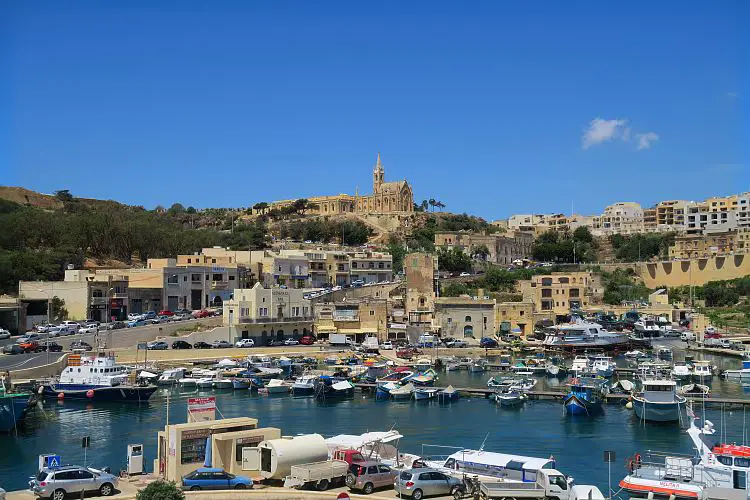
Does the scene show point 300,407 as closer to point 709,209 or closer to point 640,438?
point 640,438

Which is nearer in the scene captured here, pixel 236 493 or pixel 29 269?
pixel 236 493

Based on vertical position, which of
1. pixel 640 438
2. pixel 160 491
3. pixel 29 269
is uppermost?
pixel 29 269

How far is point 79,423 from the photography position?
32406mm

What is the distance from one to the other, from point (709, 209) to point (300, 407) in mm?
89436

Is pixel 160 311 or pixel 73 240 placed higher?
pixel 73 240

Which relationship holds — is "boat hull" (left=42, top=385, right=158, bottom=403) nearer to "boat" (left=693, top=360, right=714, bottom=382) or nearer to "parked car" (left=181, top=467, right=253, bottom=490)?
"parked car" (left=181, top=467, right=253, bottom=490)

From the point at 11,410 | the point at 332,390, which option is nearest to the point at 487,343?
the point at 332,390

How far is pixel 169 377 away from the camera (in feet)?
139

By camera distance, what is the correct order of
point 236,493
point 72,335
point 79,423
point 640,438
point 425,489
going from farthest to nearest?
point 72,335 < point 79,423 < point 640,438 < point 425,489 < point 236,493

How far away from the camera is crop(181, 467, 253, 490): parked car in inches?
651

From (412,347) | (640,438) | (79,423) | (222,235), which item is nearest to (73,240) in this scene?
(222,235)

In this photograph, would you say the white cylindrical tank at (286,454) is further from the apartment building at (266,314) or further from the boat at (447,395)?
the apartment building at (266,314)

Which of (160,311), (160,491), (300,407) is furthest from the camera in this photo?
(160,311)

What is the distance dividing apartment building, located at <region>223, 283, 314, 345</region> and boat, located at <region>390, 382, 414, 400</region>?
735 inches
